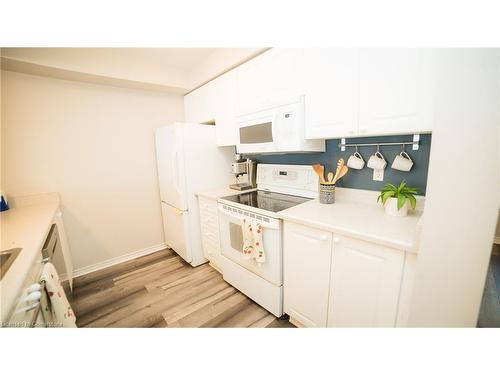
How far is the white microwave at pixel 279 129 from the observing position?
1.56 m

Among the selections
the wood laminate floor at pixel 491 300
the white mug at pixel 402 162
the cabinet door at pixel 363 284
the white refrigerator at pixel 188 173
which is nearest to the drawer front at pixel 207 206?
the white refrigerator at pixel 188 173

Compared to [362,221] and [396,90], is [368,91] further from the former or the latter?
[362,221]

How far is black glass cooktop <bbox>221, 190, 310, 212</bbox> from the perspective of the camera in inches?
65.4

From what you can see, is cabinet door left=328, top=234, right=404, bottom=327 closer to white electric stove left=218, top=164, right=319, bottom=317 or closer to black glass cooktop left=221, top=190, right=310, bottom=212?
white electric stove left=218, top=164, right=319, bottom=317

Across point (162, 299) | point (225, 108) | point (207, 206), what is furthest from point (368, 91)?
point (162, 299)

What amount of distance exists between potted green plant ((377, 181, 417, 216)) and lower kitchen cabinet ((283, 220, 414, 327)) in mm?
405

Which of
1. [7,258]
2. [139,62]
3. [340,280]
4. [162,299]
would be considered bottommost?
[162,299]

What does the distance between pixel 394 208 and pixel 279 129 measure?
1.01 metres

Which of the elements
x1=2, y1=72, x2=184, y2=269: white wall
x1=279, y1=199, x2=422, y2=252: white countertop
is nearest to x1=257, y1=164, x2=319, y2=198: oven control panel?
x1=279, y1=199, x2=422, y2=252: white countertop

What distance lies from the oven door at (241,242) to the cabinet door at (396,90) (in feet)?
3.01

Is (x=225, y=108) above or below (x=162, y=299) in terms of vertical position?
above

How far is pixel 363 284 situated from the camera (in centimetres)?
111

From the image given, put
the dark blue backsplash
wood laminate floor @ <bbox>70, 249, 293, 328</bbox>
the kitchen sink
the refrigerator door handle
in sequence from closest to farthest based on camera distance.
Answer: the kitchen sink → the dark blue backsplash → wood laminate floor @ <bbox>70, 249, 293, 328</bbox> → the refrigerator door handle
